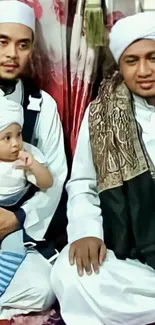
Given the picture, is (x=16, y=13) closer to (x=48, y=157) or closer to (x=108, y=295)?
(x=48, y=157)

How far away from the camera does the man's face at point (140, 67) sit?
1.49 m

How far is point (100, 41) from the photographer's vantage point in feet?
5.24

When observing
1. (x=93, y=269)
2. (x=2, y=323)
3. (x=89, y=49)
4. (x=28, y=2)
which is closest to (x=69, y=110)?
(x=89, y=49)

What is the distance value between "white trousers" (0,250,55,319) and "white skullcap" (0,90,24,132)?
338 mm

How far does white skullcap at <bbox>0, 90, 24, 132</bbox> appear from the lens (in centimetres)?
150

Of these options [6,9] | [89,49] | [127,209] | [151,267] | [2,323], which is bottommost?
[2,323]

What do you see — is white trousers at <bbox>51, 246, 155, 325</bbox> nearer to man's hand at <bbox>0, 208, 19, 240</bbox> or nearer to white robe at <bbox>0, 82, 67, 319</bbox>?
white robe at <bbox>0, 82, 67, 319</bbox>

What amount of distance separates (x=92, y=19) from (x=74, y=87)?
18 centimetres

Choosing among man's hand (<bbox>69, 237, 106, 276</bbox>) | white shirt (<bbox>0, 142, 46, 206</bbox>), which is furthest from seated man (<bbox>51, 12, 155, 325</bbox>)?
white shirt (<bbox>0, 142, 46, 206</bbox>)

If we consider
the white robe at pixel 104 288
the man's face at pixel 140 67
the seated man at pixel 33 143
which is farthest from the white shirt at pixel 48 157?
the man's face at pixel 140 67

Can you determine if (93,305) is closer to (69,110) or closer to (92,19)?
(69,110)

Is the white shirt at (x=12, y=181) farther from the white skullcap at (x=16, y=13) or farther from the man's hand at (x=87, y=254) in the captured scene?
the white skullcap at (x=16, y=13)

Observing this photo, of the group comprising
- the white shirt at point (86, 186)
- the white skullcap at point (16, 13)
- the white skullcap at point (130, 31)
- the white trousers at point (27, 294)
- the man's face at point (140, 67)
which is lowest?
the white trousers at point (27, 294)

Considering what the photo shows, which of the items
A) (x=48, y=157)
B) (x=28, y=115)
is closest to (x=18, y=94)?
(x=28, y=115)
